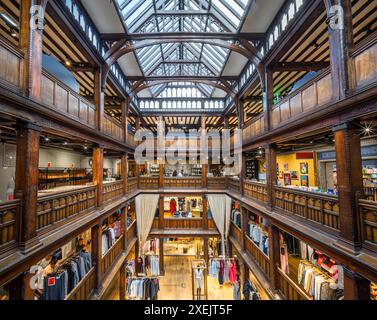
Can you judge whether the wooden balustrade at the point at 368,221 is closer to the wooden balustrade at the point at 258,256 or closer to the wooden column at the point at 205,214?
the wooden balustrade at the point at 258,256

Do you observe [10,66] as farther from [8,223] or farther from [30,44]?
[8,223]

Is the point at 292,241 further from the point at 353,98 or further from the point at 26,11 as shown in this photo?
the point at 26,11

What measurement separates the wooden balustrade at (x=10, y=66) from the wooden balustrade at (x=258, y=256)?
A: 8.48 metres

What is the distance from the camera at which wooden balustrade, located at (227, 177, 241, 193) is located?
1140 centimetres

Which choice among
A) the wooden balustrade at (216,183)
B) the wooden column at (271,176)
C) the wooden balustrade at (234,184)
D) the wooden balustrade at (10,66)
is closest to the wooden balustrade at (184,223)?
the wooden balustrade at (216,183)

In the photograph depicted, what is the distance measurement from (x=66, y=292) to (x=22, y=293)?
2357mm

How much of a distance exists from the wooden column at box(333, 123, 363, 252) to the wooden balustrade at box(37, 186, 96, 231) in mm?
5987

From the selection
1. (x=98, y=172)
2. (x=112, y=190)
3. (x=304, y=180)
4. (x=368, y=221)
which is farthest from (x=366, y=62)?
(x=304, y=180)

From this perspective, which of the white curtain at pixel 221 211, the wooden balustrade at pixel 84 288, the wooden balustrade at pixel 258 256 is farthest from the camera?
the white curtain at pixel 221 211

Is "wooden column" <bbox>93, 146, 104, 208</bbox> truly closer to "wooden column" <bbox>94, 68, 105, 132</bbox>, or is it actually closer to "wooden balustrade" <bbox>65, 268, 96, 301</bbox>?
"wooden column" <bbox>94, 68, 105, 132</bbox>

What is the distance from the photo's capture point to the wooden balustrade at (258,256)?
7.40 m

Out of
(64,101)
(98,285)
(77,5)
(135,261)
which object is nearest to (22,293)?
(98,285)

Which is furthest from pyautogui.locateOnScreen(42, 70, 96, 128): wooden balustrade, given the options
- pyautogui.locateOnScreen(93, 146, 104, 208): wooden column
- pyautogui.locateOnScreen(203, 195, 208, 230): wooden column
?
pyautogui.locateOnScreen(203, 195, 208, 230): wooden column
